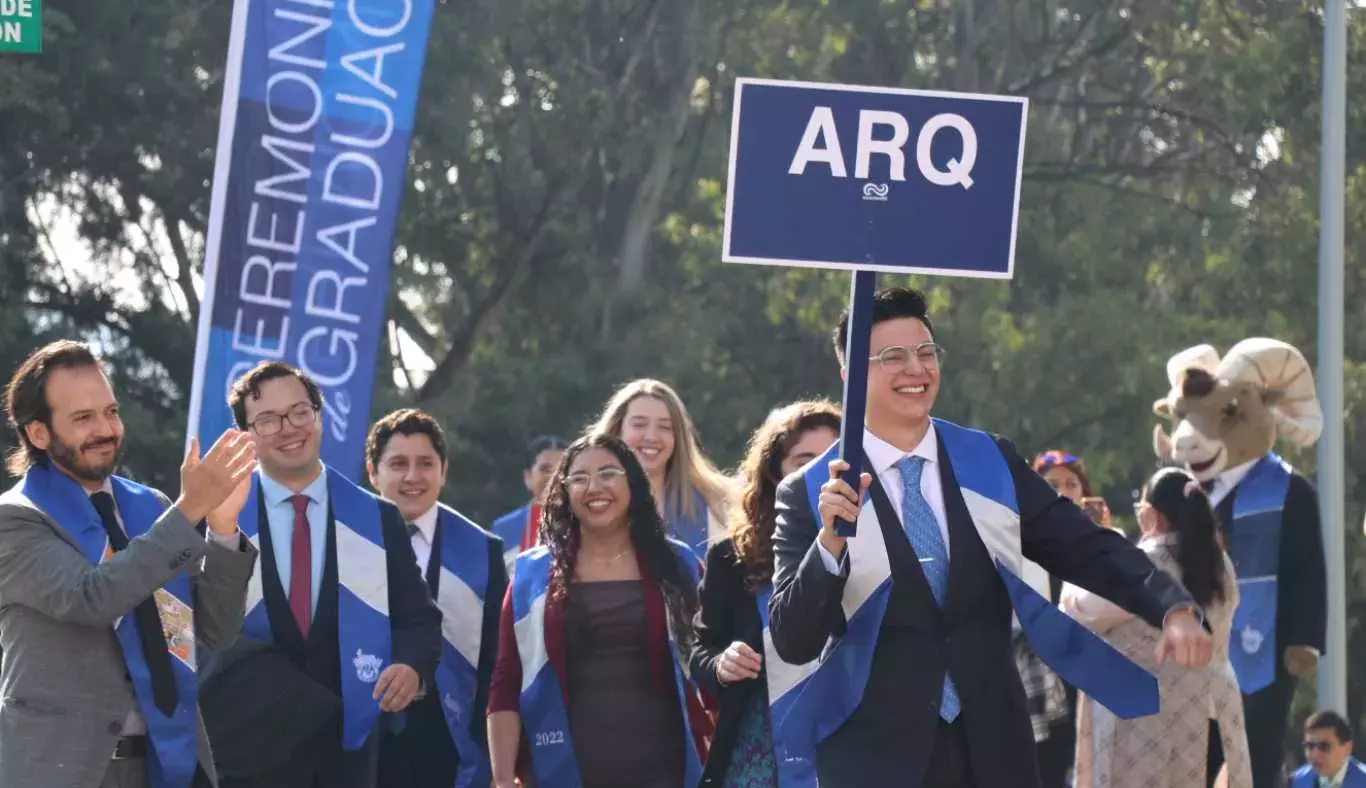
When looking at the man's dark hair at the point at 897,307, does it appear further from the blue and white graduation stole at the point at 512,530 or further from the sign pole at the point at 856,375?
the blue and white graduation stole at the point at 512,530

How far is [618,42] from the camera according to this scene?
26.8 meters

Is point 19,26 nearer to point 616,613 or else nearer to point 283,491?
point 283,491

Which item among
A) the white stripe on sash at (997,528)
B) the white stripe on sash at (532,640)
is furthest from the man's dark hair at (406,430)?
the white stripe on sash at (997,528)

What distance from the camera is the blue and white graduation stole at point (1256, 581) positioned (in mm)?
11211

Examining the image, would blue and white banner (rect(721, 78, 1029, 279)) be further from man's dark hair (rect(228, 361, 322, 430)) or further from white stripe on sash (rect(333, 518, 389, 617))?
man's dark hair (rect(228, 361, 322, 430))

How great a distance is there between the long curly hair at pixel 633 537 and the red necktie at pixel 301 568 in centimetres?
73

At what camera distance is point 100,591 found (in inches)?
267

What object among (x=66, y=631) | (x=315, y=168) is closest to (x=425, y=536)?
(x=66, y=631)

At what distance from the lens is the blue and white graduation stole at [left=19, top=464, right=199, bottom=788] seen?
7.05 metres

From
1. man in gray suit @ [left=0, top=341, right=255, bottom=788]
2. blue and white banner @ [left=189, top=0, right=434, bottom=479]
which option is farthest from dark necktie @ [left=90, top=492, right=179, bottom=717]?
blue and white banner @ [left=189, top=0, right=434, bottom=479]

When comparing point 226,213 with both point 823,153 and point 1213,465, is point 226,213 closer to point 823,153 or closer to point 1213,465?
point 1213,465

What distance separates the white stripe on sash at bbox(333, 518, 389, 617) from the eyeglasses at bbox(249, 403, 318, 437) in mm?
329

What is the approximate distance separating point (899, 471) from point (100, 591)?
1957 millimetres

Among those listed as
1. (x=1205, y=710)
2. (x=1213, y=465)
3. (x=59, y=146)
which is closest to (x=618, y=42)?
(x=59, y=146)
